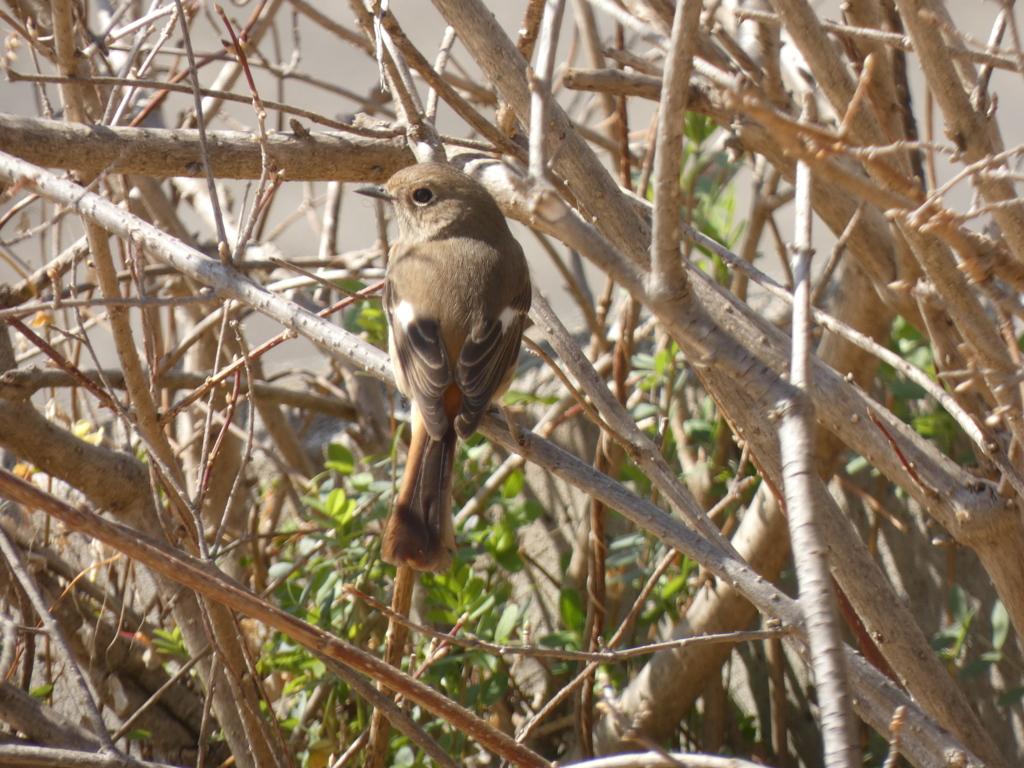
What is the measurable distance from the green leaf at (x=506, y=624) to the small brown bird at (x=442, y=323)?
508mm

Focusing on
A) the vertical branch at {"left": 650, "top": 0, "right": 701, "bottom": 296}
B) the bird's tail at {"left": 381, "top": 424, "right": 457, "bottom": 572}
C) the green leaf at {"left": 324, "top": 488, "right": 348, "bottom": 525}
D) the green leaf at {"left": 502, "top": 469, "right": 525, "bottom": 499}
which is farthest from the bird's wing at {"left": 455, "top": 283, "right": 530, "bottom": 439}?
the vertical branch at {"left": 650, "top": 0, "right": 701, "bottom": 296}

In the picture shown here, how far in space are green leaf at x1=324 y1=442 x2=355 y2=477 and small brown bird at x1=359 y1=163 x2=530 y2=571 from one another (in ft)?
1.63

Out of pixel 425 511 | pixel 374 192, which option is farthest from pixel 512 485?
pixel 374 192

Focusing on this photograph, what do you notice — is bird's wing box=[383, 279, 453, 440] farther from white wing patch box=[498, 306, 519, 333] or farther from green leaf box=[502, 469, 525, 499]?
green leaf box=[502, 469, 525, 499]

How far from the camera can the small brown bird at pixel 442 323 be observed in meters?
2.54

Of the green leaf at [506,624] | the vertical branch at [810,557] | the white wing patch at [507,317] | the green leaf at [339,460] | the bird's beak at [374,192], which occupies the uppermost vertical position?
the bird's beak at [374,192]

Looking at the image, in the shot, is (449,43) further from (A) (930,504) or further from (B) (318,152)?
(A) (930,504)

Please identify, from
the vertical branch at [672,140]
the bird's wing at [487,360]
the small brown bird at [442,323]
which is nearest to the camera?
the vertical branch at [672,140]

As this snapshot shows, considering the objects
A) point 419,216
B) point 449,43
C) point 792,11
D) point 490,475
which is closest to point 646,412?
point 490,475

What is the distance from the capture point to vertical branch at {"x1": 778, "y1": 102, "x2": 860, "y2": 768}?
941mm

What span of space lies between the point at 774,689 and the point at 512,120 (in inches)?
81.0

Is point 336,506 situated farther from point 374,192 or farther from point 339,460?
point 374,192

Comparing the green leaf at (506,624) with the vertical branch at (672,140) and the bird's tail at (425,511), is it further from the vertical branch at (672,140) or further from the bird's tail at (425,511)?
the vertical branch at (672,140)

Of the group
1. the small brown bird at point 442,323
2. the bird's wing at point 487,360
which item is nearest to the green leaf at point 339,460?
the small brown bird at point 442,323
